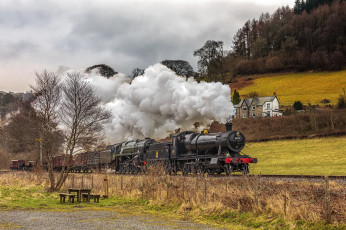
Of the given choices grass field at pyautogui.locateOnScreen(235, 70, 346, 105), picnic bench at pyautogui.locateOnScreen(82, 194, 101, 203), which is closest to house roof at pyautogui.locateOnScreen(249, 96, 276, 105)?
grass field at pyautogui.locateOnScreen(235, 70, 346, 105)

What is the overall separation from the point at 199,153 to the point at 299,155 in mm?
20194

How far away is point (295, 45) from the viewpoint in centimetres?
11394

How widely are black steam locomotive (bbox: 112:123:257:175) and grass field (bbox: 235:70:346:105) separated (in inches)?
2183

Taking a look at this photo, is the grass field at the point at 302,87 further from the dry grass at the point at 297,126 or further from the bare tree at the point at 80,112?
the bare tree at the point at 80,112

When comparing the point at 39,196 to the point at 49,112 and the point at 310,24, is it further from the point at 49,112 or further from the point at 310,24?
the point at 310,24

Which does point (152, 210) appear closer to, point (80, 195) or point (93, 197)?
point (93, 197)

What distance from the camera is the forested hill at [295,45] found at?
107 meters

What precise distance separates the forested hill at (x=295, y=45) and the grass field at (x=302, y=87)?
16.3 feet

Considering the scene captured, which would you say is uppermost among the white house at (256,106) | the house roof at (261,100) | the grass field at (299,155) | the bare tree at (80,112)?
the house roof at (261,100)

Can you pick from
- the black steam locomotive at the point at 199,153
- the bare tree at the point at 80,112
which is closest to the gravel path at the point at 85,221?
the black steam locomotive at the point at 199,153

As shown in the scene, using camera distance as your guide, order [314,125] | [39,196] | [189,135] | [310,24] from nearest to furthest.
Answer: [39,196] < [189,135] < [314,125] < [310,24]

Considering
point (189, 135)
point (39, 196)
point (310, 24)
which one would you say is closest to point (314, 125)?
point (189, 135)

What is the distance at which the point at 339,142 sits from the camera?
44.8 metres

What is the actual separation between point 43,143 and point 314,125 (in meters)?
39.5
